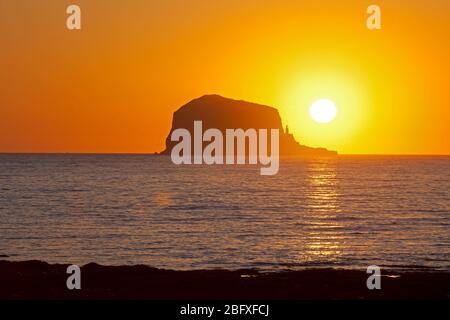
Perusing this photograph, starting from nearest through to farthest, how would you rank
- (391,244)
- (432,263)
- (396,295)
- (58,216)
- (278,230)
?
(396,295), (432,263), (391,244), (278,230), (58,216)

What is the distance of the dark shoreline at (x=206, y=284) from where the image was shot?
23.4 metres

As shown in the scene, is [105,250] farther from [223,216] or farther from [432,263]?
[223,216]

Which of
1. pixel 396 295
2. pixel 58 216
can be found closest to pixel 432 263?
pixel 396 295

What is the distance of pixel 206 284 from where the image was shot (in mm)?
25594

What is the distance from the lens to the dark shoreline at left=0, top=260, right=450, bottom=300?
76.6ft

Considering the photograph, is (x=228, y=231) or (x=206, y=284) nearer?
(x=206, y=284)

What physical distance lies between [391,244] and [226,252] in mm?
11167

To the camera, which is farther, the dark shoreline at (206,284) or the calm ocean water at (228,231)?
the calm ocean water at (228,231)

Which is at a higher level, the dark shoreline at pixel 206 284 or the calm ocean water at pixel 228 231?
the dark shoreline at pixel 206 284

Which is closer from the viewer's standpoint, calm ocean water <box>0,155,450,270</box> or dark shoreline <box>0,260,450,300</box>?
dark shoreline <box>0,260,450,300</box>

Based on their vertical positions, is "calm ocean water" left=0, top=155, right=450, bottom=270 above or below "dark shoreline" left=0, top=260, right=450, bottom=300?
below
